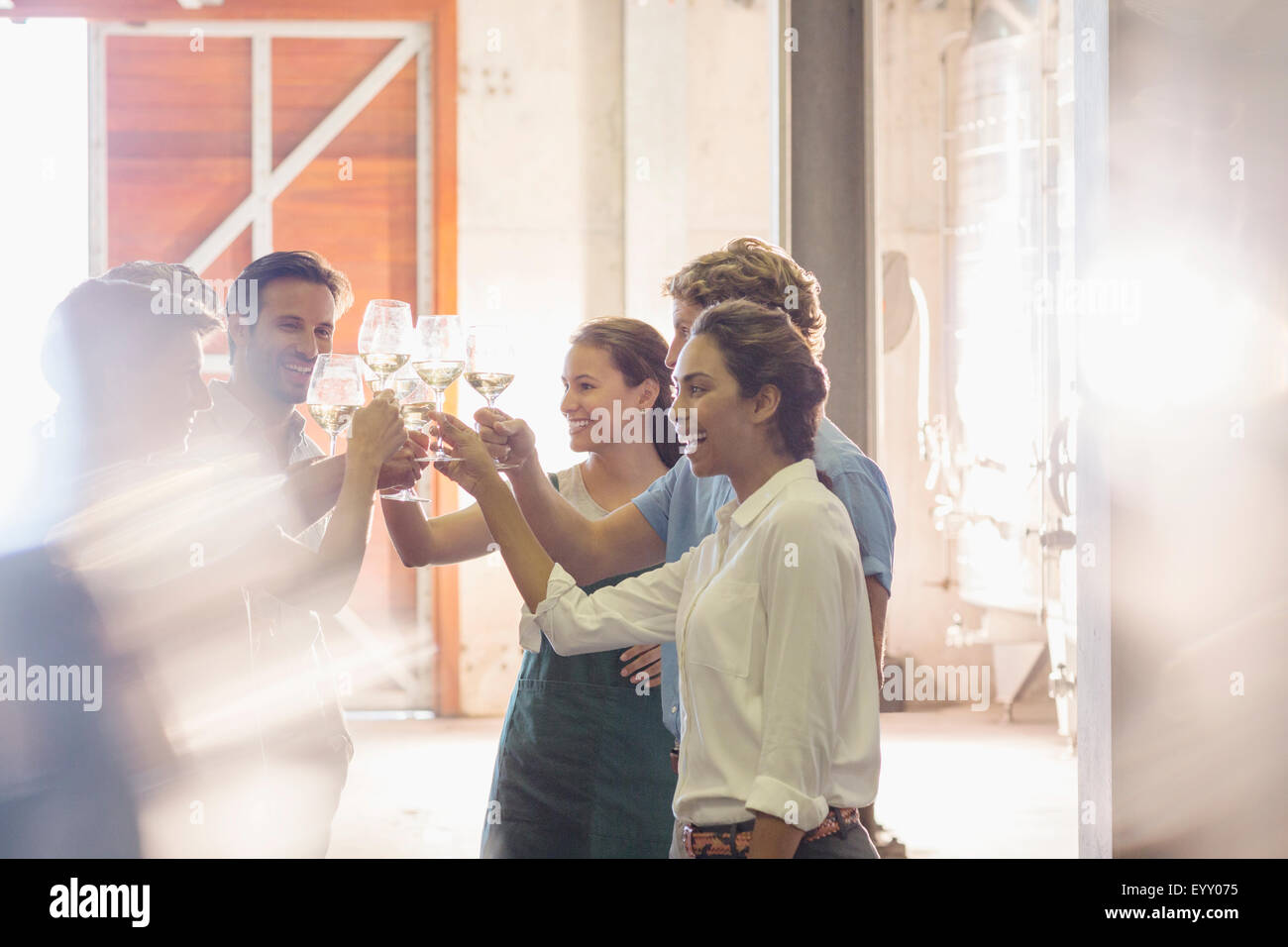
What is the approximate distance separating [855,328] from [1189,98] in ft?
4.68

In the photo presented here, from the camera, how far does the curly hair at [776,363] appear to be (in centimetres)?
167

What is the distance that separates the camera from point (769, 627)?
1556 millimetres

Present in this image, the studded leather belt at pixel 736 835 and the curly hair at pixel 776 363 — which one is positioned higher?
the curly hair at pixel 776 363

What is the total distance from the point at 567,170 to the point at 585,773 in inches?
206

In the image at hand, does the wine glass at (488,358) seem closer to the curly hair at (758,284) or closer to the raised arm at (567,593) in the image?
the raised arm at (567,593)

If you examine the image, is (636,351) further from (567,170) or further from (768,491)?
(567,170)

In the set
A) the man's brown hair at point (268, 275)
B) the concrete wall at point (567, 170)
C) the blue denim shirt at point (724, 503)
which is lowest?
the blue denim shirt at point (724, 503)

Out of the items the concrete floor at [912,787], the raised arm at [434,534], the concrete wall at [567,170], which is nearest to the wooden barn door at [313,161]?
the concrete wall at [567,170]

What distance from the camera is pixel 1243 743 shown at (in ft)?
8.34

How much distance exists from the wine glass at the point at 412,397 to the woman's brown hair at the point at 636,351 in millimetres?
422
